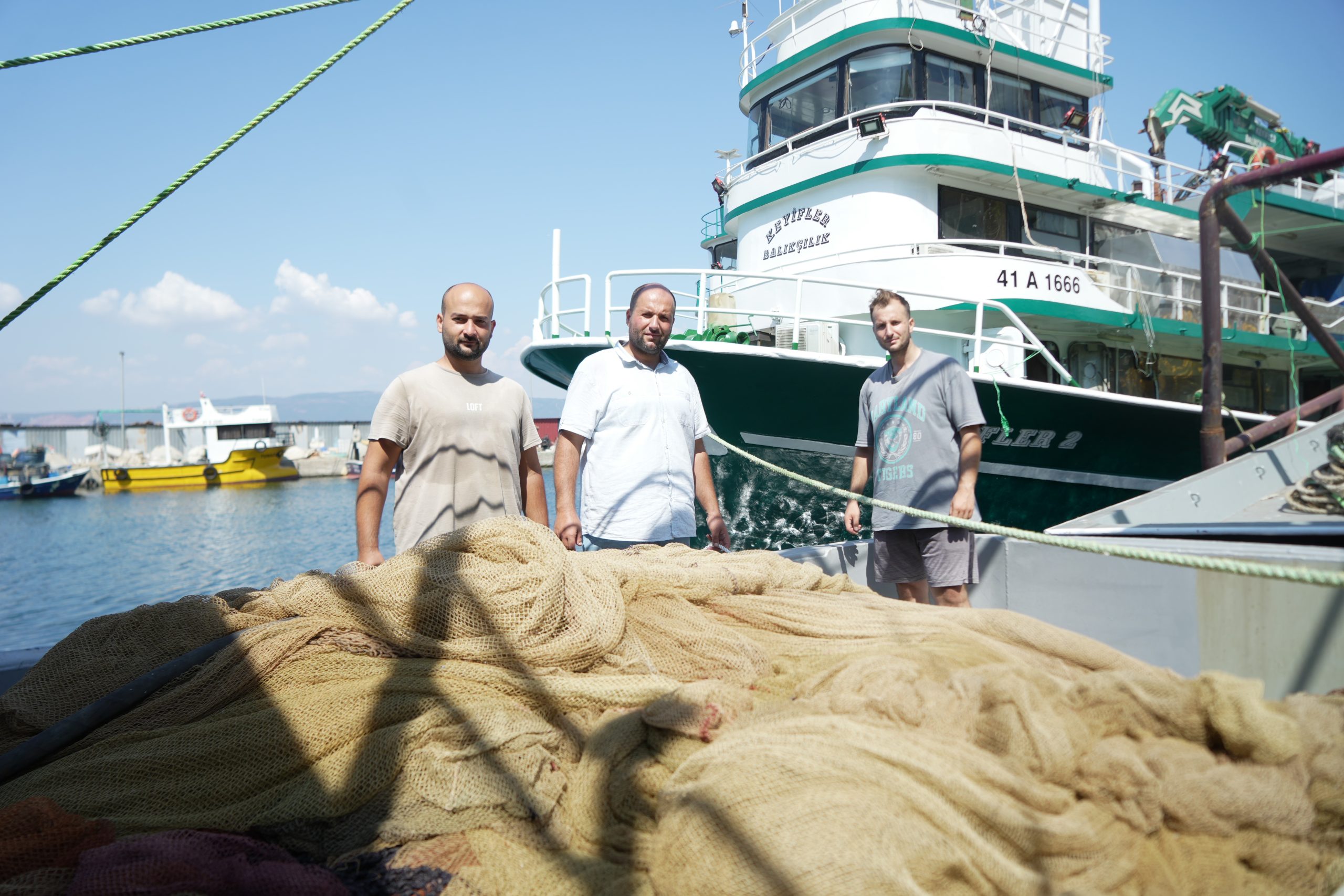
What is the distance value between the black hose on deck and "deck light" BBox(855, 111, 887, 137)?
29.0 ft

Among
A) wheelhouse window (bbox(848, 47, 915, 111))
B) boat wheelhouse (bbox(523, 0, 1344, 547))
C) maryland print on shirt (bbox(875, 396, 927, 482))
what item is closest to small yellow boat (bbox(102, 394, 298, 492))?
boat wheelhouse (bbox(523, 0, 1344, 547))

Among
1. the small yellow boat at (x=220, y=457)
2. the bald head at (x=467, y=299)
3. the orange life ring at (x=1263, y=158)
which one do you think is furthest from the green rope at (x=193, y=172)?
the small yellow boat at (x=220, y=457)

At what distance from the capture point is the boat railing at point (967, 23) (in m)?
9.80

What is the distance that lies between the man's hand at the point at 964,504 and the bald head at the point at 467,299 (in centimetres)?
229

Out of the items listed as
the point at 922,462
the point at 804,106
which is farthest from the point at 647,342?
the point at 804,106

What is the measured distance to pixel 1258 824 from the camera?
143 centimetres

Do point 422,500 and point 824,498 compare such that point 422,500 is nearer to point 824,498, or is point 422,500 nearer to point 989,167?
point 824,498

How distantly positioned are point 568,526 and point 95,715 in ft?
6.05

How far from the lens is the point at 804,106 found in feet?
34.4

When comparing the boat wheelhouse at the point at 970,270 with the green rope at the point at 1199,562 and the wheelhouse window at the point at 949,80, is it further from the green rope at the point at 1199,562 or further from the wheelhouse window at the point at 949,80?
the green rope at the point at 1199,562

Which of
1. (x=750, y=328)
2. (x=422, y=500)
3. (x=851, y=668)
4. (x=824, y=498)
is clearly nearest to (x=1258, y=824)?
(x=851, y=668)

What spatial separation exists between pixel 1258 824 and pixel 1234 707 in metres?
0.20

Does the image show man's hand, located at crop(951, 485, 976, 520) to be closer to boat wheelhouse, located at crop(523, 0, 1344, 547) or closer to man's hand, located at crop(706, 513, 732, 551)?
man's hand, located at crop(706, 513, 732, 551)

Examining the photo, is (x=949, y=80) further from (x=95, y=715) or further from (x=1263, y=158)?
(x=95, y=715)
